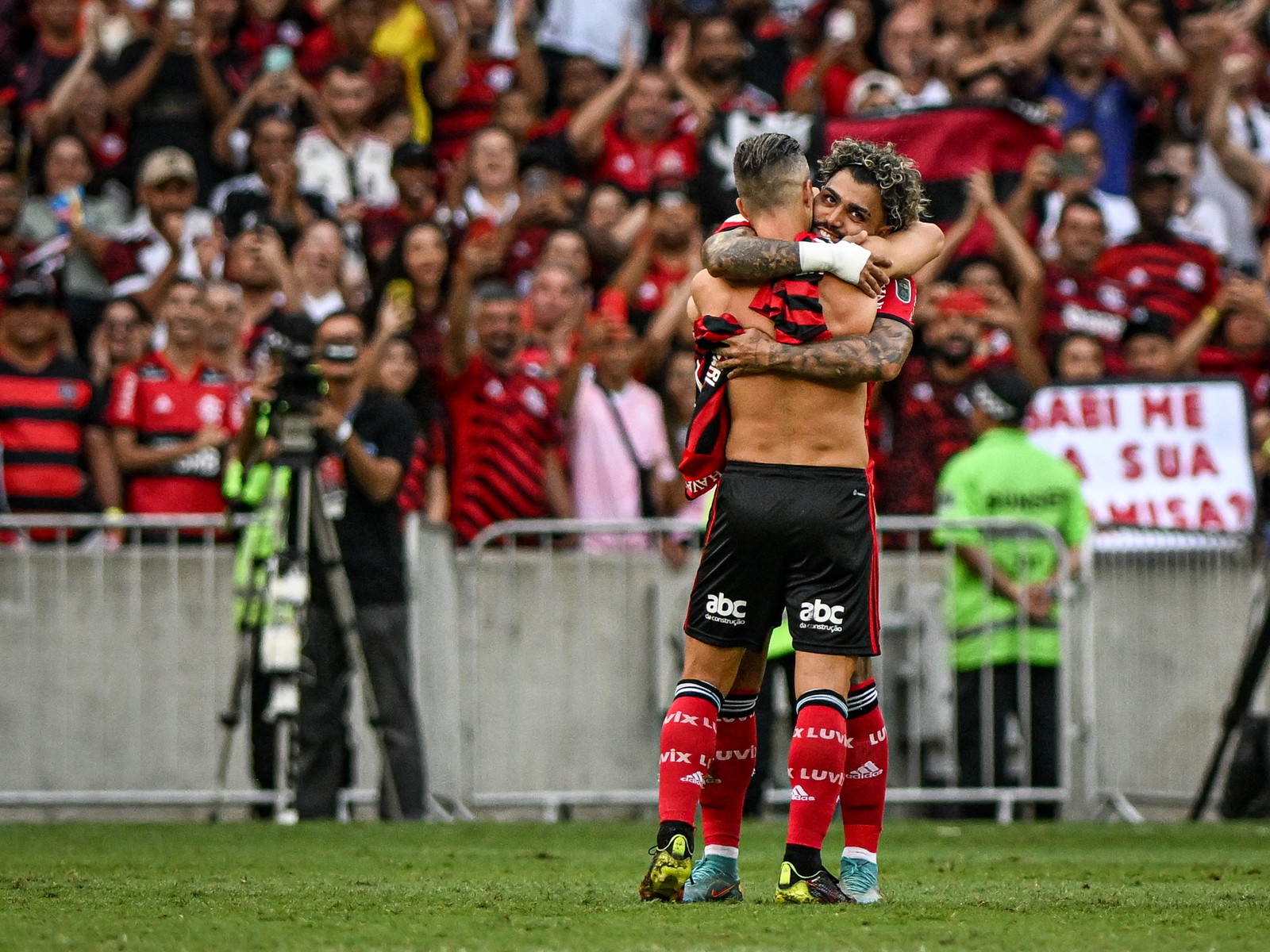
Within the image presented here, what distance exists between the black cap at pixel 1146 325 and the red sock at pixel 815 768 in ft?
27.5

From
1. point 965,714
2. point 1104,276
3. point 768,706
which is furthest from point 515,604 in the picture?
point 1104,276

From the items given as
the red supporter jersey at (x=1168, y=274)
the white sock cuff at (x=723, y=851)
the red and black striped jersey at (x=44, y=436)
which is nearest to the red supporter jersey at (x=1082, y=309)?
the red supporter jersey at (x=1168, y=274)

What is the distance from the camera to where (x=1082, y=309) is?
14.5 m

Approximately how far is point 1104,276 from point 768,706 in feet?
16.8

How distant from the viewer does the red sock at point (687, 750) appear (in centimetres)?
642

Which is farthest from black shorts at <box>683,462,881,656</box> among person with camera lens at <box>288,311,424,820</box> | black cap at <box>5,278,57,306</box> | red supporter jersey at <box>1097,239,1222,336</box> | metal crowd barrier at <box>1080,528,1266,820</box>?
red supporter jersey at <box>1097,239,1222,336</box>

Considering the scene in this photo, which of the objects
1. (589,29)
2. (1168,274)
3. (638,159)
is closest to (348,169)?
(638,159)

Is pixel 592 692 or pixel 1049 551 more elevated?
pixel 1049 551

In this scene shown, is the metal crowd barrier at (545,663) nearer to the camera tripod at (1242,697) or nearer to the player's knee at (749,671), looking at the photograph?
the camera tripod at (1242,697)

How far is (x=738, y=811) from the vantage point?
673 cm

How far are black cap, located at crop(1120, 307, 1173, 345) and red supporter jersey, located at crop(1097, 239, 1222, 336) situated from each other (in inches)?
10.0

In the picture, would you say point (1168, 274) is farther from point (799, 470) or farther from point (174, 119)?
point (799, 470)

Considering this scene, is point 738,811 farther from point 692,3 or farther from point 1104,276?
point 692,3

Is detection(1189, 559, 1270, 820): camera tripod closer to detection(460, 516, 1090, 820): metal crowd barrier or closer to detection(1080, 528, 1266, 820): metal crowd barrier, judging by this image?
detection(1080, 528, 1266, 820): metal crowd barrier
